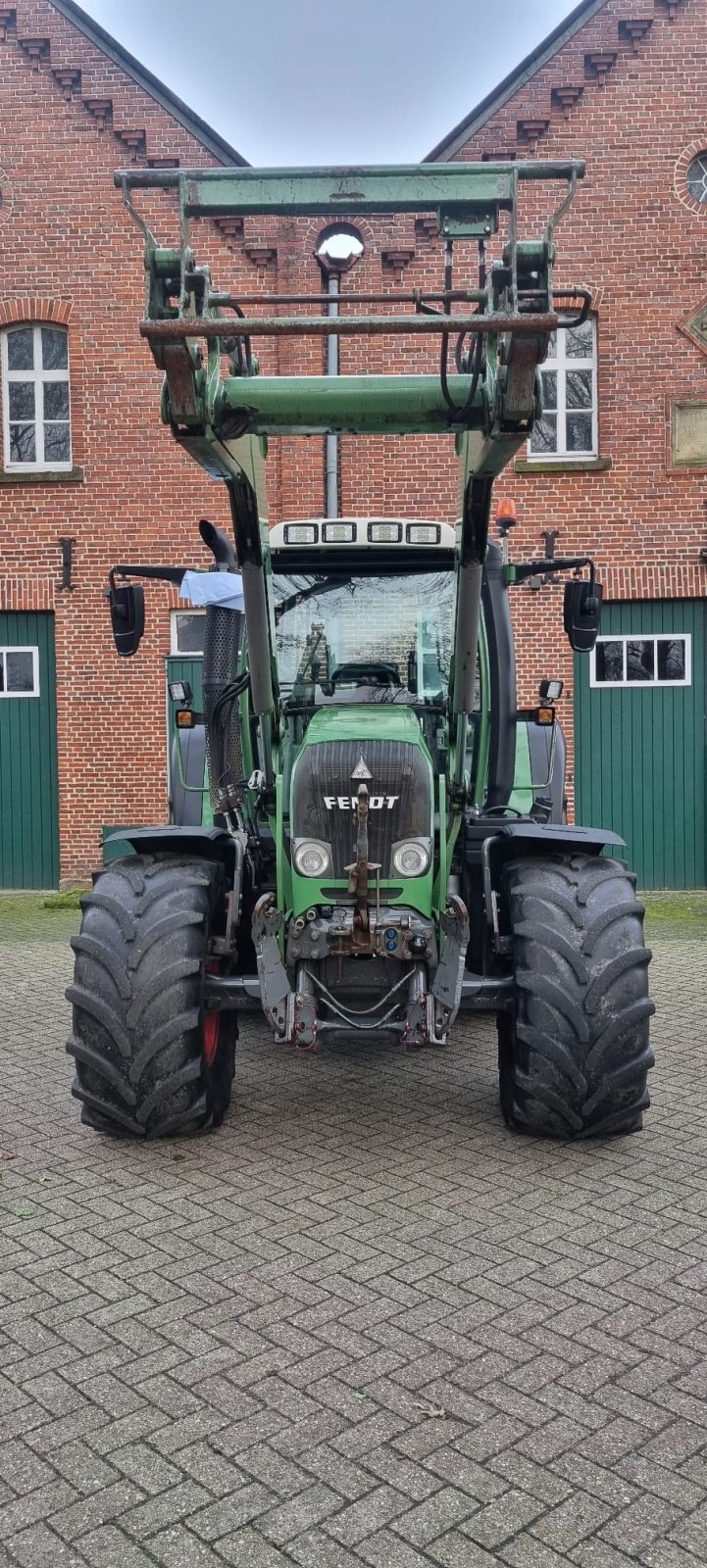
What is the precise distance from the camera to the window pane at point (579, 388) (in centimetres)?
1349

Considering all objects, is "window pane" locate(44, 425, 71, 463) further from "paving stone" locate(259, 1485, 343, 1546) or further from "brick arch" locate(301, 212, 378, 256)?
"paving stone" locate(259, 1485, 343, 1546)

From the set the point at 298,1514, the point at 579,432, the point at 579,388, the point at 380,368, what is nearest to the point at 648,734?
the point at 579,432

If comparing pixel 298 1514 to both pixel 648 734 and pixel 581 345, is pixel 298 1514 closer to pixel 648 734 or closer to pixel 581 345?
pixel 648 734

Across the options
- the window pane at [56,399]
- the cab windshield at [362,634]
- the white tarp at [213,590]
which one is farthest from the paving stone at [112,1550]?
the window pane at [56,399]

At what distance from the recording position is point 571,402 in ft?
44.3

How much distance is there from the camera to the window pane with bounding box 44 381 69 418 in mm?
13680

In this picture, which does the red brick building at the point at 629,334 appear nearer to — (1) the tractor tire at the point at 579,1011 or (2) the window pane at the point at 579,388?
(2) the window pane at the point at 579,388

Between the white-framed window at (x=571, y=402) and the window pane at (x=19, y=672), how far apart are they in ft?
18.4

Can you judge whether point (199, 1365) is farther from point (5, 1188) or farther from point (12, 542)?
point (12, 542)

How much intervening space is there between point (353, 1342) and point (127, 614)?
401cm

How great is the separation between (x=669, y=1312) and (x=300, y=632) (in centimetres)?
358

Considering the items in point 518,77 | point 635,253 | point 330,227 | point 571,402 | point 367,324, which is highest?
point 518,77

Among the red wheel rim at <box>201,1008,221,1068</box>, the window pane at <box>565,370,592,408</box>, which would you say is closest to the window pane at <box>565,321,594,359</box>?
the window pane at <box>565,370,592,408</box>

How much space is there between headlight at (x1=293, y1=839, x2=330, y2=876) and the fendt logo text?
0.53 ft
